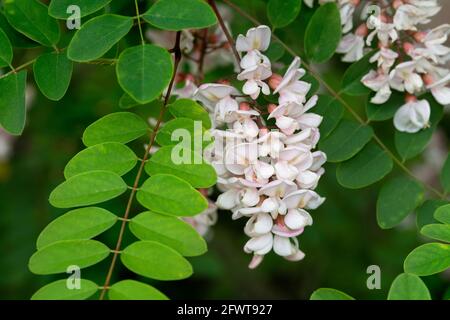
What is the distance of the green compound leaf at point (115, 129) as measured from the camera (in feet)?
4.75

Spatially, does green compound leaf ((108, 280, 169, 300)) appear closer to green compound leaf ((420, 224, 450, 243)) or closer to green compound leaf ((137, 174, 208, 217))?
green compound leaf ((137, 174, 208, 217))

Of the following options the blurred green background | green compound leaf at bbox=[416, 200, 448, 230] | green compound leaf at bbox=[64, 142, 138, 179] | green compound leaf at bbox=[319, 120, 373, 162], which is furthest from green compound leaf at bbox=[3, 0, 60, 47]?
green compound leaf at bbox=[416, 200, 448, 230]

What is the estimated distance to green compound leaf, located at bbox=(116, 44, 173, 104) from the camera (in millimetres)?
1304

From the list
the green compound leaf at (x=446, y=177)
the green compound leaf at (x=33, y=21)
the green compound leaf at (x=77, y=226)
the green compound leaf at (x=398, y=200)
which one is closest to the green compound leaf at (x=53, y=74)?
the green compound leaf at (x=33, y=21)

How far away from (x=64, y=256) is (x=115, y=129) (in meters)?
0.28

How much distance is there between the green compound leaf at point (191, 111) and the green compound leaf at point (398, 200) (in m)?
0.44

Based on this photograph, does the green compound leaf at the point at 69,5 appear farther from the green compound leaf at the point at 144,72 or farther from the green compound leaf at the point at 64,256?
the green compound leaf at the point at 64,256

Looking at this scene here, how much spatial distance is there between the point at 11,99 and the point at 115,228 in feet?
1.06

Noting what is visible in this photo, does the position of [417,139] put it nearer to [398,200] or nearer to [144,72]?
[398,200]

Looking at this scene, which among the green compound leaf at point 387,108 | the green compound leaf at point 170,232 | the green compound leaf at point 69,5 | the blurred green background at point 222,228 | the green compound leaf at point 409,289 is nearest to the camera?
the green compound leaf at point 409,289

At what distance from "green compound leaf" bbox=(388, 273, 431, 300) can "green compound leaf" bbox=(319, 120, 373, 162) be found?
1.47ft
